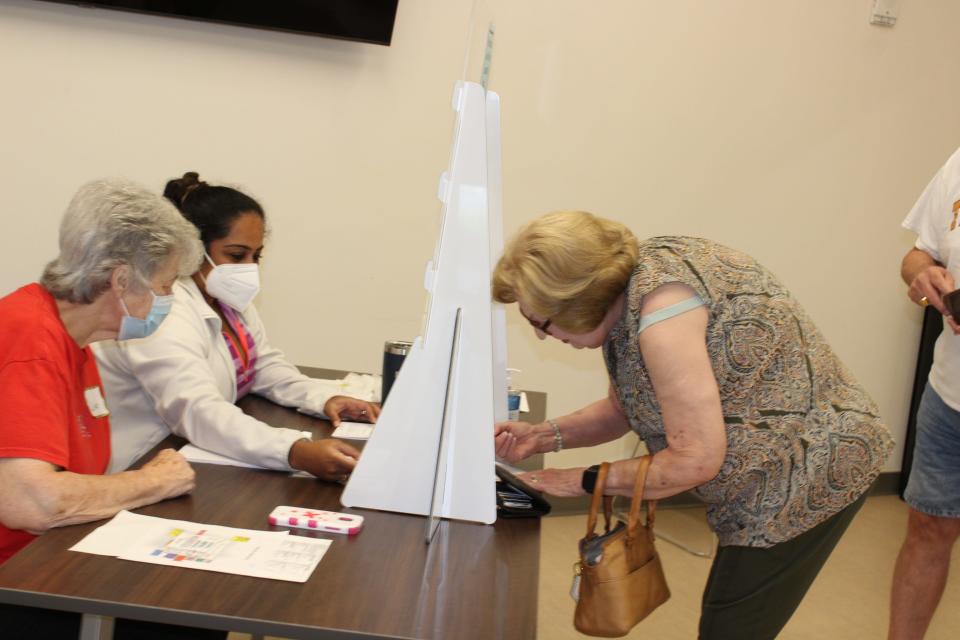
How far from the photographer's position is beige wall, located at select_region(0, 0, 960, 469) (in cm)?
319

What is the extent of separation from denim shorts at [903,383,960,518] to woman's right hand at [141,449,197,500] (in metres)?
1.81

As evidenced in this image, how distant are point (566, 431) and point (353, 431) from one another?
48cm

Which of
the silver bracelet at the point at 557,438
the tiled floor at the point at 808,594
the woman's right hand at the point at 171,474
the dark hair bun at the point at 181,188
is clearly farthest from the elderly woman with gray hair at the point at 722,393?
the tiled floor at the point at 808,594

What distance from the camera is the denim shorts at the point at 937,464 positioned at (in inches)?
91.8

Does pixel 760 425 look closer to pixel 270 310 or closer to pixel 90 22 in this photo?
pixel 270 310

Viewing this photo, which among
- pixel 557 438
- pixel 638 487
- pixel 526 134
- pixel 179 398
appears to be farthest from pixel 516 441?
pixel 526 134

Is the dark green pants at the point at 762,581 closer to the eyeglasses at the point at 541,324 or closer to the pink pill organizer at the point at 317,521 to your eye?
the eyeglasses at the point at 541,324

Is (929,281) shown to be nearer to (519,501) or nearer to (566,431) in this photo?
(566,431)

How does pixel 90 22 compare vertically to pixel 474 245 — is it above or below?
above

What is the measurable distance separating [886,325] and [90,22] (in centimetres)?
363

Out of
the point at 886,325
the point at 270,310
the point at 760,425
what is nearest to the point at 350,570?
the point at 760,425

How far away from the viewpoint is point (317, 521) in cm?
143

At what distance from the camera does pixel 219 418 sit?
1750 millimetres

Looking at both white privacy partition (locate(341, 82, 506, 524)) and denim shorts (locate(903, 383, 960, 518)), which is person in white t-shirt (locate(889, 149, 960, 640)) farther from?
white privacy partition (locate(341, 82, 506, 524))
